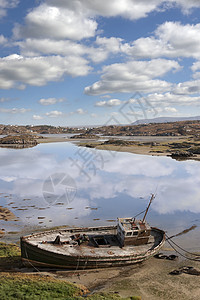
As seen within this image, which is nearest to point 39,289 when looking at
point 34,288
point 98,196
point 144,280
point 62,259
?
point 34,288

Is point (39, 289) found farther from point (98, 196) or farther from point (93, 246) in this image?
point (98, 196)

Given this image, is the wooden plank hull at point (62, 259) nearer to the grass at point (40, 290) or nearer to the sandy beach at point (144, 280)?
the sandy beach at point (144, 280)

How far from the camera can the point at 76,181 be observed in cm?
5884

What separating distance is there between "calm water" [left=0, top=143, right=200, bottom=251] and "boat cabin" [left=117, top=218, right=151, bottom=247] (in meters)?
5.79

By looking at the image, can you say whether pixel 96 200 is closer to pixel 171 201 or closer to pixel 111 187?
pixel 111 187

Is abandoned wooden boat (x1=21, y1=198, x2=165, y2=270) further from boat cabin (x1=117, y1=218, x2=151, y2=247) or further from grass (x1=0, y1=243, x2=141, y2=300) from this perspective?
grass (x1=0, y1=243, x2=141, y2=300)

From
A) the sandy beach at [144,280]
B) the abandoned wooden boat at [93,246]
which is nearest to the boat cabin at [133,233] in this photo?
the abandoned wooden boat at [93,246]

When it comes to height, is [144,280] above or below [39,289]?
below

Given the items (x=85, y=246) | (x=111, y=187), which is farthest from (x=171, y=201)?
(x=85, y=246)

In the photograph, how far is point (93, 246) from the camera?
28.2 metres

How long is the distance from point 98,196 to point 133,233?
19570 mm

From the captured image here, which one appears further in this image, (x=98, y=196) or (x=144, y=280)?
(x=98, y=196)

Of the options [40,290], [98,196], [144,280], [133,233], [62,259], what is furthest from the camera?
[98,196]

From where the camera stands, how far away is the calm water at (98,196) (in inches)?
1435
